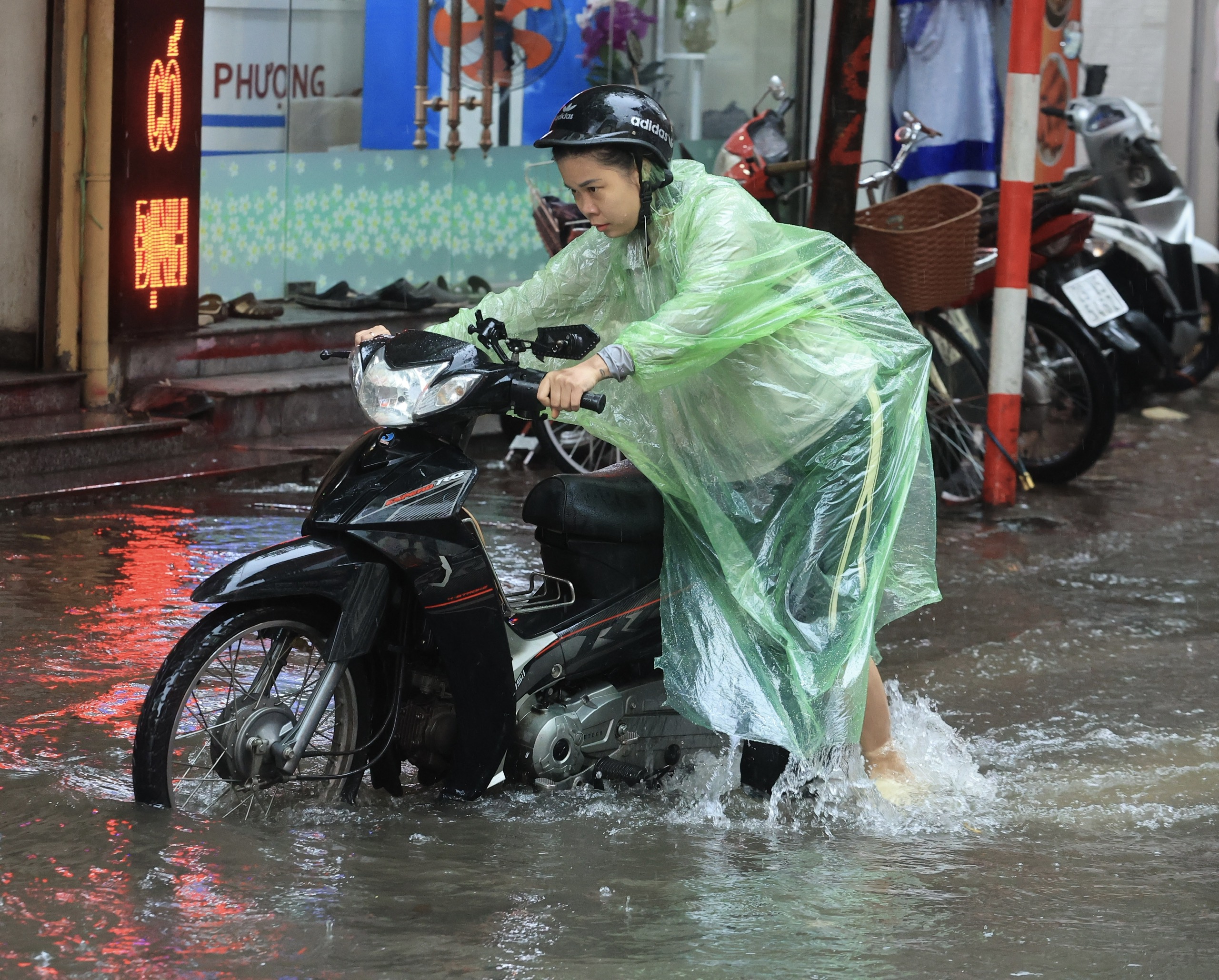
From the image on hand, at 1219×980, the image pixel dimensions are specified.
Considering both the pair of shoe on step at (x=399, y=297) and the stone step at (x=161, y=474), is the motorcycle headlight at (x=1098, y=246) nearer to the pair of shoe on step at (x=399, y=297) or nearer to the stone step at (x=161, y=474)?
the pair of shoe on step at (x=399, y=297)

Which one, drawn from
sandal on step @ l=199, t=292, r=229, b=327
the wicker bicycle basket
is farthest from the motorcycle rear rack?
sandal on step @ l=199, t=292, r=229, b=327

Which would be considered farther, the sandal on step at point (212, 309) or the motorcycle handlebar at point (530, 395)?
the sandal on step at point (212, 309)

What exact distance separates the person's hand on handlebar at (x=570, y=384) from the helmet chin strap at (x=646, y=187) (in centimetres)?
45

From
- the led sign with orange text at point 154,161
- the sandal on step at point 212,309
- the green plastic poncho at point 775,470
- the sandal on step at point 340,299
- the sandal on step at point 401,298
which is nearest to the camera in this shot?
the green plastic poncho at point 775,470

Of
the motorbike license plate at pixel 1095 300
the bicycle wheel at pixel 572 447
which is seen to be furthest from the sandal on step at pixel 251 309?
the motorbike license plate at pixel 1095 300

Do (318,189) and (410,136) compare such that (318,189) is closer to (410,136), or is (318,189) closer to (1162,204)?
(410,136)

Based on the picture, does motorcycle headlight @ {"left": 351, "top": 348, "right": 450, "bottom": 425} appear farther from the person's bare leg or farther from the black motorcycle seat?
the person's bare leg

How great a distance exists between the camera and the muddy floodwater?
2906 mm

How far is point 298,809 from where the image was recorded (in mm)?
3510

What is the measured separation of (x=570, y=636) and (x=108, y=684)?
1.43 metres

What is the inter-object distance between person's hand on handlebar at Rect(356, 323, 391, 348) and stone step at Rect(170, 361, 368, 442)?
4137 millimetres

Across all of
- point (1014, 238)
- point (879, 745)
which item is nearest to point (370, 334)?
point (879, 745)

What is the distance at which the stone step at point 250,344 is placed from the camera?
7496mm

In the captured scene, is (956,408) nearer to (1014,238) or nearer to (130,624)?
(1014,238)
